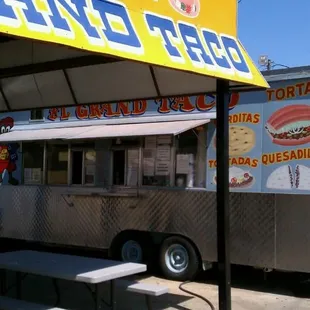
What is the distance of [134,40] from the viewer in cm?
452

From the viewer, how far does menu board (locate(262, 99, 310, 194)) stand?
25.0ft

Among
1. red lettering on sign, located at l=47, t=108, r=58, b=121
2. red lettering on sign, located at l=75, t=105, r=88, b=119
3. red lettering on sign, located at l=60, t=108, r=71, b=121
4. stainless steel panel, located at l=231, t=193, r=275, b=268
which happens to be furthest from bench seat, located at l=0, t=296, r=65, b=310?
red lettering on sign, located at l=47, t=108, r=58, b=121

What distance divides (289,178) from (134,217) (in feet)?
9.08

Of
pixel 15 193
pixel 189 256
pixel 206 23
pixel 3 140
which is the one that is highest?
pixel 206 23

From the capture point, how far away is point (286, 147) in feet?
25.6

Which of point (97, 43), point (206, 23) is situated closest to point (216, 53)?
point (206, 23)

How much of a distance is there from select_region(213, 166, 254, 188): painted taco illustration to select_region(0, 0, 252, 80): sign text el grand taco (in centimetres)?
252

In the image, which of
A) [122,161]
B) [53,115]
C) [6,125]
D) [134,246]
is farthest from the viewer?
[6,125]

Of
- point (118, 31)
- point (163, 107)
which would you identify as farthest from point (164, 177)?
point (118, 31)

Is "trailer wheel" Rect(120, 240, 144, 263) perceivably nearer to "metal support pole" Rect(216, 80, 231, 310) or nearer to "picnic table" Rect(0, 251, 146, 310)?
"picnic table" Rect(0, 251, 146, 310)

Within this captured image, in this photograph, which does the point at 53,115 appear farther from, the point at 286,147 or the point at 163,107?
the point at 286,147

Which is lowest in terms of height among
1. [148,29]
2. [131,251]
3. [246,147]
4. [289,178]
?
[131,251]

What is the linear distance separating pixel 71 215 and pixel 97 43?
6.22 meters

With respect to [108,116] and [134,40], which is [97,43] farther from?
[108,116]
